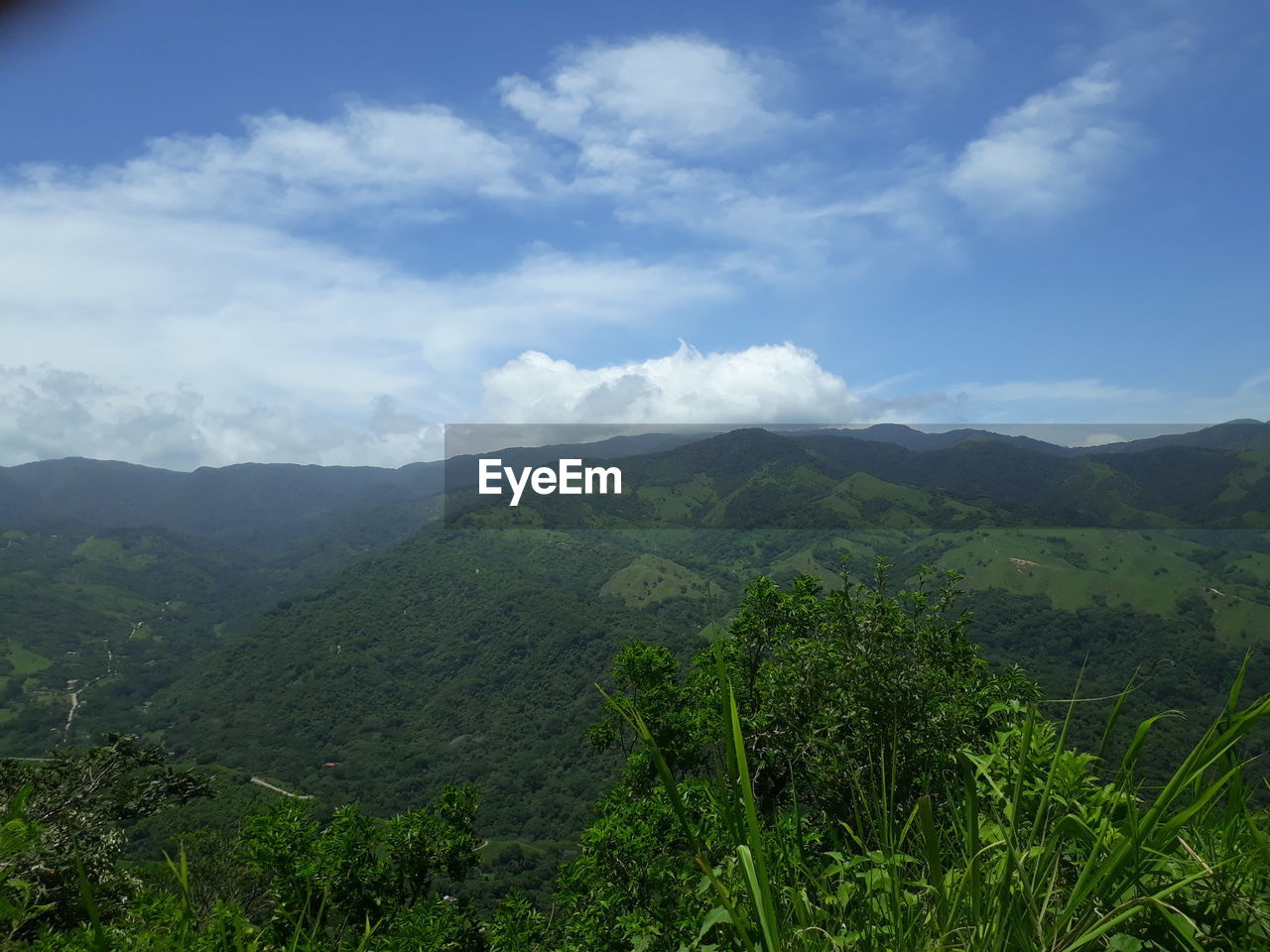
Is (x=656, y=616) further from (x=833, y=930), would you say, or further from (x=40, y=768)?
(x=833, y=930)

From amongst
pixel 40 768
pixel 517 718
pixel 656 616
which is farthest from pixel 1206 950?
pixel 656 616

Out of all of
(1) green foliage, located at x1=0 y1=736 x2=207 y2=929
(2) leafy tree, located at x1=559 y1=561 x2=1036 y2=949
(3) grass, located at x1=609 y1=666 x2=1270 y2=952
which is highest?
(3) grass, located at x1=609 y1=666 x2=1270 y2=952

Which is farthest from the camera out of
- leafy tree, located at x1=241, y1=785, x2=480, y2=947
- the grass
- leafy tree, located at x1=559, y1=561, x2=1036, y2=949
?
leafy tree, located at x1=241, y1=785, x2=480, y2=947

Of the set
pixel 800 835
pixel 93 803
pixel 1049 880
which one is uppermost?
pixel 800 835

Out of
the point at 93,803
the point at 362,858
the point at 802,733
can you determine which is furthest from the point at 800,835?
the point at 93,803

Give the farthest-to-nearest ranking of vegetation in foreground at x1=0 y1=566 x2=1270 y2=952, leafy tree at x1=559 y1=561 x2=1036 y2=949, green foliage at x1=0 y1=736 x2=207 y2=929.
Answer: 1. green foliage at x1=0 y1=736 x2=207 y2=929
2. leafy tree at x1=559 y1=561 x2=1036 y2=949
3. vegetation in foreground at x1=0 y1=566 x2=1270 y2=952

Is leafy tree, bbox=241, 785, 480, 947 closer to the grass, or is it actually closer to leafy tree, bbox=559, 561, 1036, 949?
leafy tree, bbox=559, 561, 1036, 949

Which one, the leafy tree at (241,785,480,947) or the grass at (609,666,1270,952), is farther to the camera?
the leafy tree at (241,785,480,947)

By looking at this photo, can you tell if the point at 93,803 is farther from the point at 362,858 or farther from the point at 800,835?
the point at 800,835

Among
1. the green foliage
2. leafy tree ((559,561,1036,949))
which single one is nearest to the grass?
leafy tree ((559,561,1036,949))
